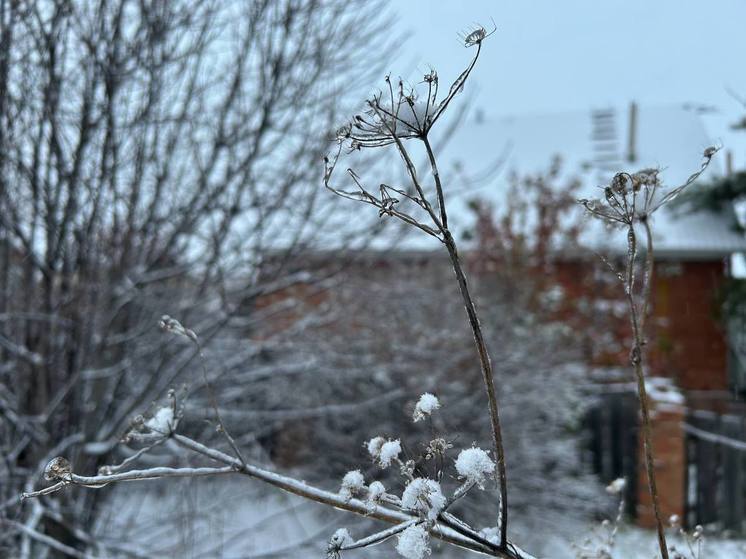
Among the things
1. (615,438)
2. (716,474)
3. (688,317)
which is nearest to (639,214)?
(716,474)

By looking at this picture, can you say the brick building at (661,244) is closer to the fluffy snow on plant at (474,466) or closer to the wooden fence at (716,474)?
the wooden fence at (716,474)

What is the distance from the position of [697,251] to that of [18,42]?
975cm

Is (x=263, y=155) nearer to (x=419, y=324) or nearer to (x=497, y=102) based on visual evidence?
(x=419, y=324)

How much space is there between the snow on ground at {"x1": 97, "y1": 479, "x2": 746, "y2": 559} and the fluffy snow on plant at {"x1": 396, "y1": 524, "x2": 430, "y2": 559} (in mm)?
3349

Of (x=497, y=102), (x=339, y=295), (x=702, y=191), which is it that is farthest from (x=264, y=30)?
(x=497, y=102)

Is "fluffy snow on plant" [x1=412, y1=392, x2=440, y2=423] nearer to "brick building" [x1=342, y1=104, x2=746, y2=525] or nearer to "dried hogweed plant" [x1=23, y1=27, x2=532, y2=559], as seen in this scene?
"dried hogweed plant" [x1=23, y1=27, x2=532, y2=559]

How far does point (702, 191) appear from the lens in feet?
35.1

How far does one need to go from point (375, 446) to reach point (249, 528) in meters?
3.78

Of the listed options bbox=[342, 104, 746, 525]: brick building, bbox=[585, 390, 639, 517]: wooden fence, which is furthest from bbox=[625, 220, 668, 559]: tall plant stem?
bbox=[585, 390, 639, 517]: wooden fence

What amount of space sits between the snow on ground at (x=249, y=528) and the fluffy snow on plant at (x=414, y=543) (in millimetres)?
3349

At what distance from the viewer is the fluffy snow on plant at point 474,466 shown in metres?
1.02

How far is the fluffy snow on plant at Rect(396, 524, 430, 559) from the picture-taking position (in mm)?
963

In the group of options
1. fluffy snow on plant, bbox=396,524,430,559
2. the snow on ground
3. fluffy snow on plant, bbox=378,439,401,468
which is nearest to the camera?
fluffy snow on plant, bbox=396,524,430,559

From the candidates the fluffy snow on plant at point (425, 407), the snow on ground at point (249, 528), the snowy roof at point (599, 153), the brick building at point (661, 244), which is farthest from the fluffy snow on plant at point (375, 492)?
the snowy roof at point (599, 153)
